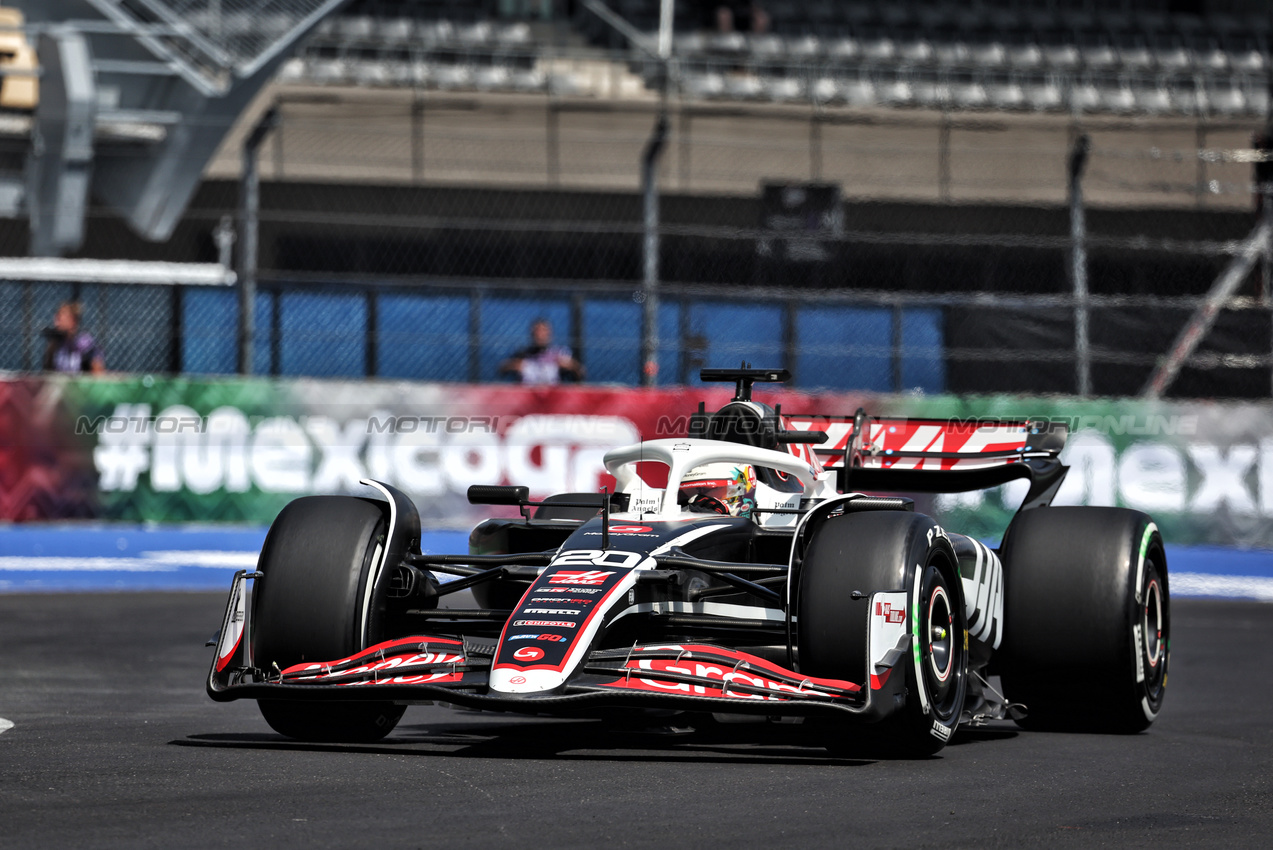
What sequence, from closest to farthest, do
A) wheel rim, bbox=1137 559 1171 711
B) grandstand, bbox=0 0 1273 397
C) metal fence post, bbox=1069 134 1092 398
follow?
wheel rim, bbox=1137 559 1171 711 → metal fence post, bbox=1069 134 1092 398 → grandstand, bbox=0 0 1273 397

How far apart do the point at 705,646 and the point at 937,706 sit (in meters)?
1.01

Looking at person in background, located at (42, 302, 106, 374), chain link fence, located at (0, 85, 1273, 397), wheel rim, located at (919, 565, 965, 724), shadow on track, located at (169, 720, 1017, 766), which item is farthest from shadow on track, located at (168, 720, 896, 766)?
person in background, located at (42, 302, 106, 374)

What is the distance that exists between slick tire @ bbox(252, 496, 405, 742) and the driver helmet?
1.36 metres

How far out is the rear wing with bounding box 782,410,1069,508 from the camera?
8586mm

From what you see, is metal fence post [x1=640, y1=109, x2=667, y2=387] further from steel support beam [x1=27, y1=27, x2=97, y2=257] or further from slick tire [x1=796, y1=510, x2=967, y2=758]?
slick tire [x1=796, y1=510, x2=967, y2=758]

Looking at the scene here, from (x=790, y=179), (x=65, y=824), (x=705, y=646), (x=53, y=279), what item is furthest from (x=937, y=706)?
(x=790, y=179)

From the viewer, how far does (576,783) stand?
5566 mm

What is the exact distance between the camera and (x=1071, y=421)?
14883 millimetres

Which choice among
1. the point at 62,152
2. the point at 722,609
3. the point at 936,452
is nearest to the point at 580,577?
the point at 722,609

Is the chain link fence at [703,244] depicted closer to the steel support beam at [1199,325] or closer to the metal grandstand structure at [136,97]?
the steel support beam at [1199,325]

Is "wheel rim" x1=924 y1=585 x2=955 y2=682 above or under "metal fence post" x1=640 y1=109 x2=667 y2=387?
under

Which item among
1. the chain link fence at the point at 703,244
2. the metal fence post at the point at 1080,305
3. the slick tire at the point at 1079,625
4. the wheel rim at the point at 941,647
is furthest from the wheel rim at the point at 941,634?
the chain link fence at the point at 703,244

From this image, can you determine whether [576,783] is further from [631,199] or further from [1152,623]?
[631,199]

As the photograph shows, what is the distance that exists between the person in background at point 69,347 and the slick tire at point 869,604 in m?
10.4
